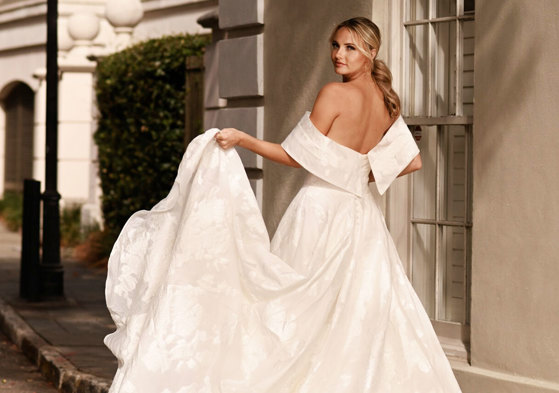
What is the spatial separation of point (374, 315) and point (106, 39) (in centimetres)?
1465

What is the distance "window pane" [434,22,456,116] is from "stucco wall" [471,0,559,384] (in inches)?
17.1

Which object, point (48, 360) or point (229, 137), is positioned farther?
point (48, 360)

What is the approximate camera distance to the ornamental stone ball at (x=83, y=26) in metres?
16.8

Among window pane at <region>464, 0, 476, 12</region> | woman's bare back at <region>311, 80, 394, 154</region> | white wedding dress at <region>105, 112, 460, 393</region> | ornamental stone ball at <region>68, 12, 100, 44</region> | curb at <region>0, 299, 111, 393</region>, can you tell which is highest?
ornamental stone ball at <region>68, 12, 100, 44</region>

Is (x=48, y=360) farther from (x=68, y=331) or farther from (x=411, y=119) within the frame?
(x=411, y=119)

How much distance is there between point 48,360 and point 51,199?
322 centimetres

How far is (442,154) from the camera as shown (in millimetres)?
6738

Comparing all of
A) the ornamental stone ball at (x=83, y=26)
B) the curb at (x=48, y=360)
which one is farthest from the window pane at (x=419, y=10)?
the ornamental stone ball at (x=83, y=26)

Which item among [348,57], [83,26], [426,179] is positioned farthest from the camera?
[83,26]

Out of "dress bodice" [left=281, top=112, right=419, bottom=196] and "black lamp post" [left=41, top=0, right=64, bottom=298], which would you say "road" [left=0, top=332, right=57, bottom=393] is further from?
"dress bodice" [left=281, top=112, right=419, bottom=196]

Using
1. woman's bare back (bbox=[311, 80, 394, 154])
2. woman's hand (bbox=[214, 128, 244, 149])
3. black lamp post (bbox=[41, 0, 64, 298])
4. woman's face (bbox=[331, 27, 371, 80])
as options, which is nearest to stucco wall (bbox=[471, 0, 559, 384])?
woman's bare back (bbox=[311, 80, 394, 154])

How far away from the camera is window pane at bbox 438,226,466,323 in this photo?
6648 millimetres

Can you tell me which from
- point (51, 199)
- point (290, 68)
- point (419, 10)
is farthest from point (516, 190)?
point (51, 199)

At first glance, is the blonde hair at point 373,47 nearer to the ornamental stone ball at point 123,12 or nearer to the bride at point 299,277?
the bride at point 299,277
